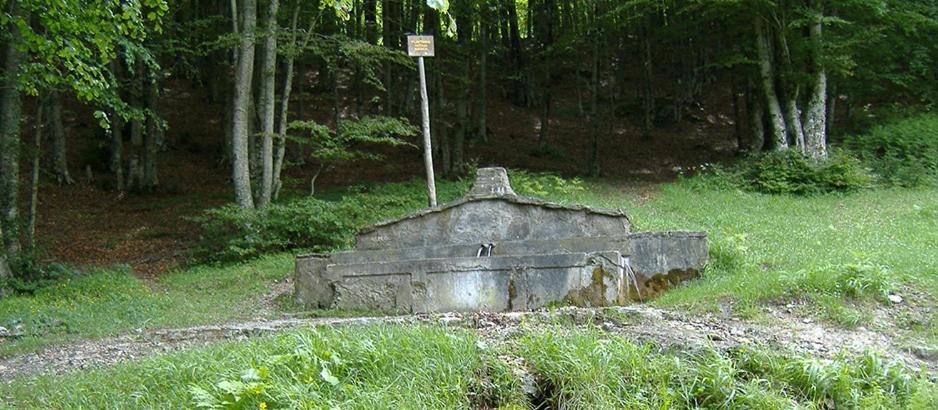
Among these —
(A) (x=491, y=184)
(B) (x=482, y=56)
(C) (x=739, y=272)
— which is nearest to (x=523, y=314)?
(C) (x=739, y=272)

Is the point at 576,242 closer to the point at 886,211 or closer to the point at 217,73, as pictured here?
the point at 886,211

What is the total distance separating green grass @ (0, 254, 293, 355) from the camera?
364 inches

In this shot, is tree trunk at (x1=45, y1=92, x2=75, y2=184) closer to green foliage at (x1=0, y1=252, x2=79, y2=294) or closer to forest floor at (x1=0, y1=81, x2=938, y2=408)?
forest floor at (x1=0, y1=81, x2=938, y2=408)

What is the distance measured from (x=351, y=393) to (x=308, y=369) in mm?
392

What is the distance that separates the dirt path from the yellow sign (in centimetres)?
582

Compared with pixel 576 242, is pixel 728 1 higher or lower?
higher

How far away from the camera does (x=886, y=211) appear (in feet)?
47.7

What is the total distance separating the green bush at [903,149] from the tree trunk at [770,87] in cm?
235

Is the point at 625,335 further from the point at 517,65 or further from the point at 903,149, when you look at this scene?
the point at 517,65

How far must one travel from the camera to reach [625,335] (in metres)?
6.35

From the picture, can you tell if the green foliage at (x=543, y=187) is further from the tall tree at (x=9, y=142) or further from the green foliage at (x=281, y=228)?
the tall tree at (x=9, y=142)

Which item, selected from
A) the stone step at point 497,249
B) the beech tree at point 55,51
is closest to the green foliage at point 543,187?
the stone step at point 497,249

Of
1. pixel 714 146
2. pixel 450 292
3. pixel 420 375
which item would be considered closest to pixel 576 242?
pixel 450 292

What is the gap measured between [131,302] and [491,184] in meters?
5.55
